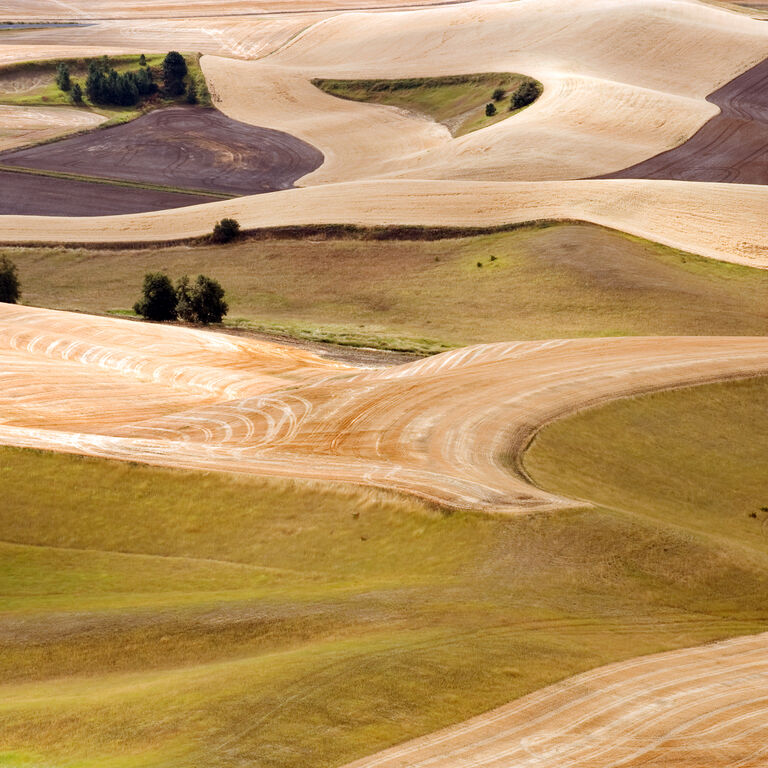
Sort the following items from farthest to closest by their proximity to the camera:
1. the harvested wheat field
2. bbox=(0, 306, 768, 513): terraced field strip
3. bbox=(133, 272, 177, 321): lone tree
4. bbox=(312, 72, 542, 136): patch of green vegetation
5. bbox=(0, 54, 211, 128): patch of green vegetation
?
bbox=(0, 54, 211, 128): patch of green vegetation, bbox=(312, 72, 542, 136): patch of green vegetation, bbox=(133, 272, 177, 321): lone tree, bbox=(0, 306, 768, 513): terraced field strip, the harvested wheat field

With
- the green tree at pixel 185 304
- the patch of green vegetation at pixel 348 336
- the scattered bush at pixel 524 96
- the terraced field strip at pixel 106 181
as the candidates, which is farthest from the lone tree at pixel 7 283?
the scattered bush at pixel 524 96

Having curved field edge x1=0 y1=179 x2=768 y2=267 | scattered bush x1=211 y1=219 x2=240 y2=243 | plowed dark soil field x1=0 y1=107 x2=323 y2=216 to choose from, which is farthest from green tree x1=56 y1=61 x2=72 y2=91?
scattered bush x1=211 y1=219 x2=240 y2=243

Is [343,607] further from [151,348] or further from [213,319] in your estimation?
[213,319]

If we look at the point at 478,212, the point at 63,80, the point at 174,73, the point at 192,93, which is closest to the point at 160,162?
the point at 192,93

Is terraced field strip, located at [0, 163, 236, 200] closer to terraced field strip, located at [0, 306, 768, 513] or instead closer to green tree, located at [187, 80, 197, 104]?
green tree, located at [187, 80, 197, 104]

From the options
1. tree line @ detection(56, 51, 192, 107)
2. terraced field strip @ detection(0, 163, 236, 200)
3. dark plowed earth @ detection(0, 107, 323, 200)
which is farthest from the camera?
tree line @ detection(56, 51, 192, 107)

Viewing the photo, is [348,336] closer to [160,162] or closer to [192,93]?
[160,162]
